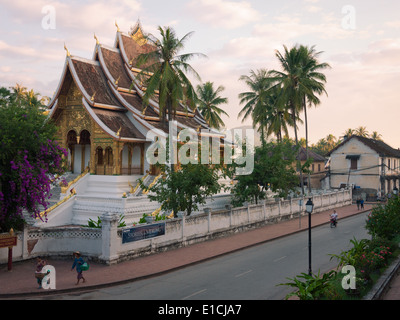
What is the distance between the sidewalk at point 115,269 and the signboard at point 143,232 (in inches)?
35.7

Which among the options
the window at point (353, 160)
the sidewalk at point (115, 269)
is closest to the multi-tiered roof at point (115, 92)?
the sidewalk at point (115, 269)

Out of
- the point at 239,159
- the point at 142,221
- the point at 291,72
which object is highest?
the point at 291,72

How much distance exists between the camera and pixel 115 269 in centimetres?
1516

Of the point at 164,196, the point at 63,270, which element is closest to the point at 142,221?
the point at 164,196

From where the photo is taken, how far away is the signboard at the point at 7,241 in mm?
14558

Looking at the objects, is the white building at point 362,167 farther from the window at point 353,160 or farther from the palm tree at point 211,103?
the palm tree at point 211,103

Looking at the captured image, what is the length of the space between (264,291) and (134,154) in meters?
20.7

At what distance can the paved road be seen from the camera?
12.2 metres

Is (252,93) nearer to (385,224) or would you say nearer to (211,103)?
(211,103)

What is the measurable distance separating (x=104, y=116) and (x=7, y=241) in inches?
617

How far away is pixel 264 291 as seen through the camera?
12461mm

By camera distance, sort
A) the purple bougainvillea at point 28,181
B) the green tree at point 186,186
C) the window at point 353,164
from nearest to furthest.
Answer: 1. the purple bougainvillea at point 28,181
2. the green tree at point 186,186
3. the window at point 353,164

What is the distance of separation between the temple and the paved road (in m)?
13.8
